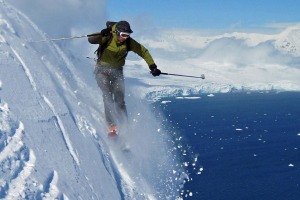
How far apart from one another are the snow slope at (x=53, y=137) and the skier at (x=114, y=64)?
0.66 m

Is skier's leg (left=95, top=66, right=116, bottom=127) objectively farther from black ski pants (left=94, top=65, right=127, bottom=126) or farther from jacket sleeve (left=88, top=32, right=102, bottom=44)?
jacket sleeve (left=88, top=32, right=102, bottom=44)

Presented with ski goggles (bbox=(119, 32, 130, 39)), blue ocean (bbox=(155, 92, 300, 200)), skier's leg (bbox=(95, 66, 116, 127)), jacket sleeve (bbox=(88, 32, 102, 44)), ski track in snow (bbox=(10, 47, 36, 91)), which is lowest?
blue ocean (bbox=(155, 92, 300, 200))

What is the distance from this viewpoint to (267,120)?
112938 mm

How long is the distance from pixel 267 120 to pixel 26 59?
110783 millimetres

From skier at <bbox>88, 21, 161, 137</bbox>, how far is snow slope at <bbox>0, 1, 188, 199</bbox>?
66cm

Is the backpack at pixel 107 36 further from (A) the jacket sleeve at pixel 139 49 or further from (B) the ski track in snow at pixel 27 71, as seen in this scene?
(B) the ski track in snow at pixel 27 71

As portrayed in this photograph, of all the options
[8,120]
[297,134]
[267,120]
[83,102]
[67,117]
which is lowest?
[267,120]

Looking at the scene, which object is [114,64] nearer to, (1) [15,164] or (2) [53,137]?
(2) [53,137]

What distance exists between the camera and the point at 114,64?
1140 centimetres

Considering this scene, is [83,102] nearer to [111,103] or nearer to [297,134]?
[111,103]

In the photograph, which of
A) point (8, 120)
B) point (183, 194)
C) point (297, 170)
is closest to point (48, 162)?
point (8, 120)

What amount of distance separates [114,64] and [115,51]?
1.75 ft

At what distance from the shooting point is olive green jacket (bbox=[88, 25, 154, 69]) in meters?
10.7

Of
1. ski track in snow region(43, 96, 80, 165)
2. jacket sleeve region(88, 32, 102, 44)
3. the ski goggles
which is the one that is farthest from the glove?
ski track in snow region(43, 96, 80, 165)
